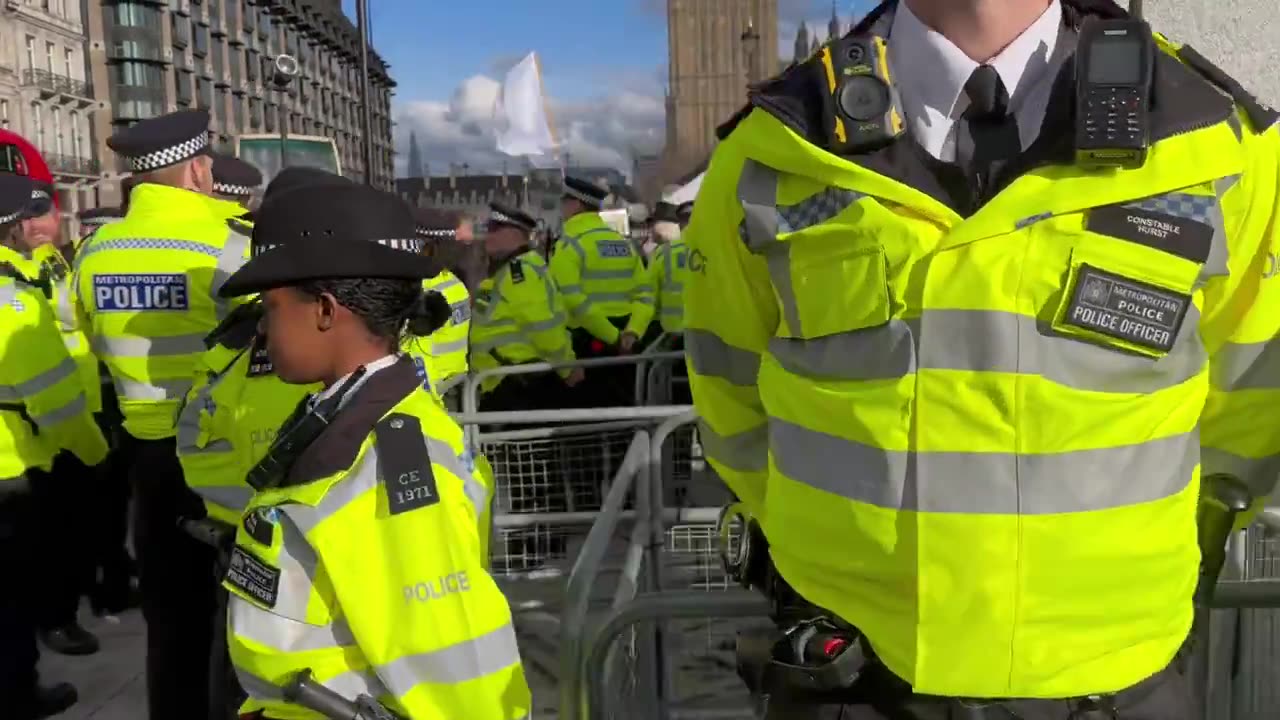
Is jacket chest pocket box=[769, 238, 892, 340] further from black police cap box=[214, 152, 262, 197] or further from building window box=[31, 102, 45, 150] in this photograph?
building window box=[31, 102, 45, 150]

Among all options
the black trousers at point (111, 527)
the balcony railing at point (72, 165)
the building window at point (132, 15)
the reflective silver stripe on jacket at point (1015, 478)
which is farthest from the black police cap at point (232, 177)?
the building window at point (132, 15)

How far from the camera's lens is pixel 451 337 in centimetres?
536

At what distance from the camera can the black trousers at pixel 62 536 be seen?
177 inches

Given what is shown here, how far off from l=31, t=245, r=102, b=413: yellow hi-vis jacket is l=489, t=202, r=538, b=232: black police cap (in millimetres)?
2737

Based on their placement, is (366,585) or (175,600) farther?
(175,600)

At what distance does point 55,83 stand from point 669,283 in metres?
61.6

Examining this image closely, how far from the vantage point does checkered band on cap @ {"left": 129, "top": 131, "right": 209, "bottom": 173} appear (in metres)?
4.02

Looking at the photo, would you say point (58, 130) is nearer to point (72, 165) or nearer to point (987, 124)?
point (72, 165)

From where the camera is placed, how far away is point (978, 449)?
4.63 feet

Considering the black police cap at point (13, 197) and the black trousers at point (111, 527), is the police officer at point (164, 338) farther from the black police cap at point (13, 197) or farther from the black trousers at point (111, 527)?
the black trousers at point (111, 527)

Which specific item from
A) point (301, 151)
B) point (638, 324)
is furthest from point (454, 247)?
point (301, 151)

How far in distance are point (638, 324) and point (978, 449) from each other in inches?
263

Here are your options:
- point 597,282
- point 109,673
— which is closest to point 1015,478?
point 109,673

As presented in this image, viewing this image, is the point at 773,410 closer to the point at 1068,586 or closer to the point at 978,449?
the point at 978,449
